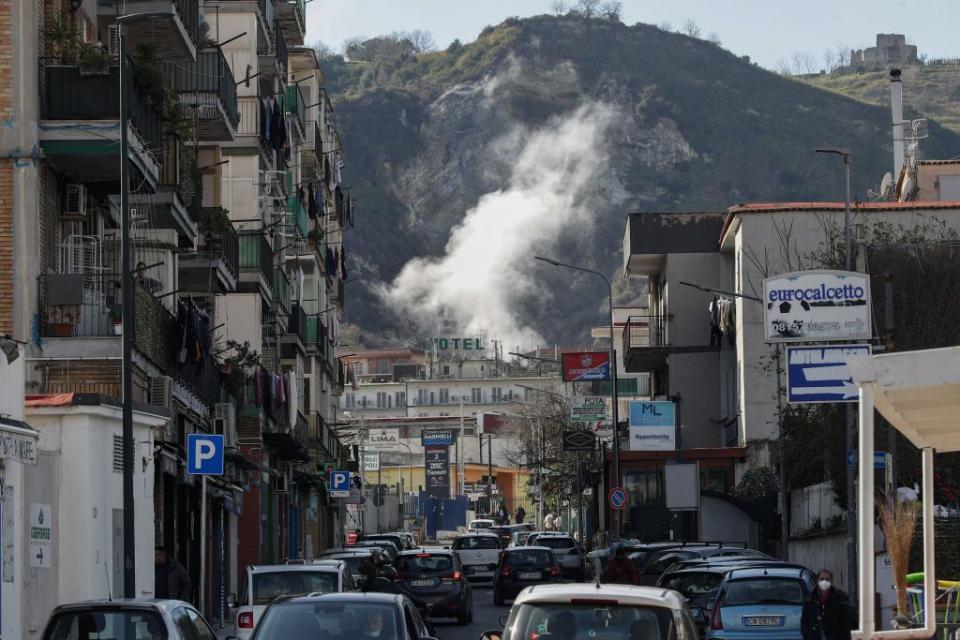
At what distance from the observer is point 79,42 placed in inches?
1144

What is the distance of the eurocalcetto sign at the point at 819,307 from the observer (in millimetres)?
29625

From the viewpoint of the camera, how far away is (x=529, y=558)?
45.0m

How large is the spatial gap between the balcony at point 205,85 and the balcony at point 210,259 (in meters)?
2.20

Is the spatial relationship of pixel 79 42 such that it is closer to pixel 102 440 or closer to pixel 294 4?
A: pixel 102 440

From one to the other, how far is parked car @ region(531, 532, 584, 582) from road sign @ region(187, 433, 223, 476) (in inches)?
896

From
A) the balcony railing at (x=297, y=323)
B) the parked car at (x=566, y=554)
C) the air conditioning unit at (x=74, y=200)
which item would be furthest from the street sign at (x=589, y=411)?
the air conditioning unit at (x=74, y=200)

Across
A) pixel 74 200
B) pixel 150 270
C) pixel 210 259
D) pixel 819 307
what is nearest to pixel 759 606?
pixel 819 307

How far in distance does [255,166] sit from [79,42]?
2341cm

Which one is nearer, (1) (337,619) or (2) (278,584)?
(1) (337,619)

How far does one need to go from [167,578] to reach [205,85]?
12909 millimetres

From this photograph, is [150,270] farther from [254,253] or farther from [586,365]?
[586,365]

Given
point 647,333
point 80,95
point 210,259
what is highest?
point 80,95

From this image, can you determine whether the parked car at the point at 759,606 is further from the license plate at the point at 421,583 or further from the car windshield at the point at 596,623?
the license plate at the point at 421,583

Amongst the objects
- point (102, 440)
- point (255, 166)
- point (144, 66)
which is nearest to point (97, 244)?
point (144, 66)
